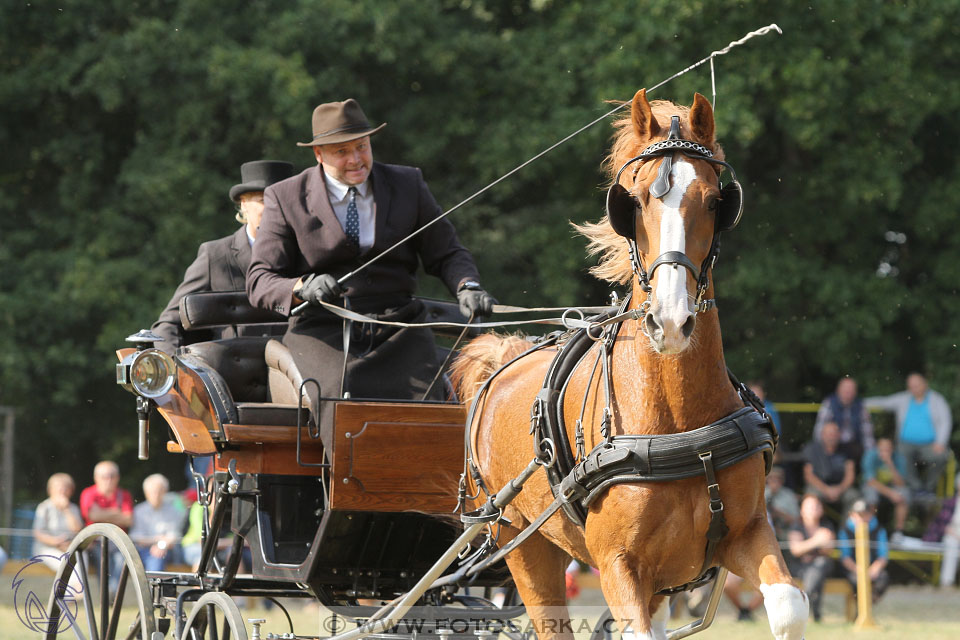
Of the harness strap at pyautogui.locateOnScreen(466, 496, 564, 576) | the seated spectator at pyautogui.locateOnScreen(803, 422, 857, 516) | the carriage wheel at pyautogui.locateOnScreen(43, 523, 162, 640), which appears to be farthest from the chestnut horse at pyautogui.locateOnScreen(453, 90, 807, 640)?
the seated spectator at pyautogui.locateOnScreen(803, 422, 857, 516)

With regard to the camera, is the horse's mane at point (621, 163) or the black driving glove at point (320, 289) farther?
the black driving glove at point (320, 289)

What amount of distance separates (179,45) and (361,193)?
27.7 feet

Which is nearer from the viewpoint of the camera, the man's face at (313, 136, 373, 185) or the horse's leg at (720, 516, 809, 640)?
the horse's leg at (720, 516, 809, 640)

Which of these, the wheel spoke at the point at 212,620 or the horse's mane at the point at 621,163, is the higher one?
the horse's mane at the point at 621,163

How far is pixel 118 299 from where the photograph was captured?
43.5 feet

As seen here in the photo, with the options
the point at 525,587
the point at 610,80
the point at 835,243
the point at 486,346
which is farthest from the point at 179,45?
the point at 525,587

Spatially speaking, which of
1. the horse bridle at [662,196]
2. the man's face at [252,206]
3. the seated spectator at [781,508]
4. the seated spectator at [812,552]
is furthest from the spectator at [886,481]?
the horse bridle at [662,196]

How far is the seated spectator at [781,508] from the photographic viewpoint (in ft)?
35.4

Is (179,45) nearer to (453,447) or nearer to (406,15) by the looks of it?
(406,15)

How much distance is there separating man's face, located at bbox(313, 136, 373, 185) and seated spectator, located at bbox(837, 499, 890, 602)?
610cm

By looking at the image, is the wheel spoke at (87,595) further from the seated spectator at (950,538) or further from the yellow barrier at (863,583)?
the seated spectator at (950,538)

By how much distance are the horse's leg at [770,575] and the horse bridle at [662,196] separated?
663 mm

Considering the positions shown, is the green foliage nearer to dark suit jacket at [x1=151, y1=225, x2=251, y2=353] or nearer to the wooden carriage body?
dark suit jacket at [x1=151, y1=225, x2=251, y2=353]

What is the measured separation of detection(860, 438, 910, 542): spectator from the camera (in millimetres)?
12125
